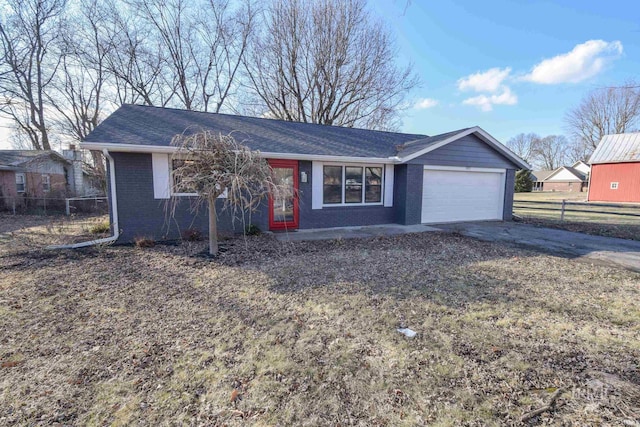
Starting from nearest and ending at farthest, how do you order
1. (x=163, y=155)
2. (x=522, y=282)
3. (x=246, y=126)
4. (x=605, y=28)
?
(x=522, y=282)
(x=605, y=28)
(x=163, y=155)
(x=246, y=126)

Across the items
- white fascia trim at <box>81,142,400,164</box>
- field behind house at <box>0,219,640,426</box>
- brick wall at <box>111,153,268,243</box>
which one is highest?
white fascia trim at <box>81,142,400,164</box>

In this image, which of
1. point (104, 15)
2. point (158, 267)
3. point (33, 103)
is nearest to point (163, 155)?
point (158, 267)

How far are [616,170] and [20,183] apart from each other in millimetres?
41111

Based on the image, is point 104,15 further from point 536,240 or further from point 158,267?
point 536,240

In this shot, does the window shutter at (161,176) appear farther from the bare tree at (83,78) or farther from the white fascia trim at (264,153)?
the bare tree at (83,78)

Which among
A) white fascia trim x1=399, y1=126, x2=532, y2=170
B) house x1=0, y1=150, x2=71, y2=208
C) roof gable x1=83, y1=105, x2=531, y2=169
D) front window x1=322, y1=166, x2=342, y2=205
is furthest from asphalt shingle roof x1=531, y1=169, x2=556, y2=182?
house x1=0, y1=150, x2=71, y2=208

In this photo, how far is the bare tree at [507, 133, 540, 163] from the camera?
62713 mm

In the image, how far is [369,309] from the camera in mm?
3848

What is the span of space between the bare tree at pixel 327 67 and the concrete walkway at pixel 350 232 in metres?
12.9

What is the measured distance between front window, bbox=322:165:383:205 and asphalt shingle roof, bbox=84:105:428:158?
53 centimetres

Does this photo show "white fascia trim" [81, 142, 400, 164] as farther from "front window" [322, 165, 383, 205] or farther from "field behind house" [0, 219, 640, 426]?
"field behind house" [0, 219, 640, 426]

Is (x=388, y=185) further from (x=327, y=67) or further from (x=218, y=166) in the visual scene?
(x=327, y=67)

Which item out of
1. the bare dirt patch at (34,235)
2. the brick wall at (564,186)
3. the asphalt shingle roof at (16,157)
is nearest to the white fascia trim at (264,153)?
the bare dirt patch at (34,235)

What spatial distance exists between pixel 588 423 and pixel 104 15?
1010 inches
